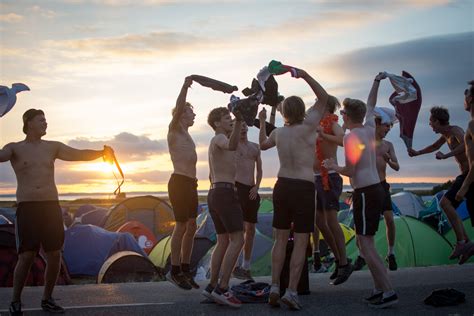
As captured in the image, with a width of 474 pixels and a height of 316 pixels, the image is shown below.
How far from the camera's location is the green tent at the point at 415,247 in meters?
12.0

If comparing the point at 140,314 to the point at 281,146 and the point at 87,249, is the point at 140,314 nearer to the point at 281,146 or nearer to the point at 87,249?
the point at 281,146

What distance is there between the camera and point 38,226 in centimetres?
673

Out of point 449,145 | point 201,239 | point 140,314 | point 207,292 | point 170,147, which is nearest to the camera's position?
point 140,314

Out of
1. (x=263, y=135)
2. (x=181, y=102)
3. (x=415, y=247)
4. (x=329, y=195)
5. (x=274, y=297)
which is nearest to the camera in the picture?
(x=274, y=297)

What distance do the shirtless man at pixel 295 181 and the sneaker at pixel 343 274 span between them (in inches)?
64.1

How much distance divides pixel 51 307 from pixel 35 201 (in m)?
1.14

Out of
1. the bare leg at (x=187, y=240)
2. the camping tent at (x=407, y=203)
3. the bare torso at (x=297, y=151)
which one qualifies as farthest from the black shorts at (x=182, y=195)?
the camping tent at (x=407, y=203)

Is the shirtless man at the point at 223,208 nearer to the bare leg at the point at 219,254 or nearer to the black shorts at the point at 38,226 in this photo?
the bare leg at the point at 219,254

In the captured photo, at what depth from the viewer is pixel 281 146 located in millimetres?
6750

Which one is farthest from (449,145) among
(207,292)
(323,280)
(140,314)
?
(140,314)

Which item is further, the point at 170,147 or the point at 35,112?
the point at 170,147

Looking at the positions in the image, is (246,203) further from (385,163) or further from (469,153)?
(469,153)

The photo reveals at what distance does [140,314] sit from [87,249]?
27.3 feet

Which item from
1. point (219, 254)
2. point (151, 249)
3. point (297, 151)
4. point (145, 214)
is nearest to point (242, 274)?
point (219, 254)
